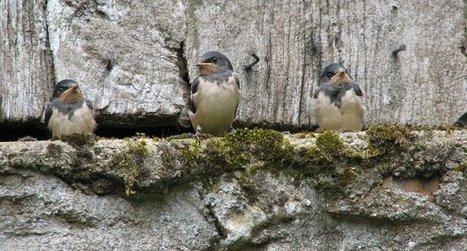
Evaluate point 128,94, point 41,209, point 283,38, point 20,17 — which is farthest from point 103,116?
point 41,209

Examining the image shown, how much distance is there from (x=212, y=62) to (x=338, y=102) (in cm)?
74

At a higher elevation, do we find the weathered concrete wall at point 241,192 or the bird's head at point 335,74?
the bird's head at point 335,74

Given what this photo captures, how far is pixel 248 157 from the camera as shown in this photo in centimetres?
481

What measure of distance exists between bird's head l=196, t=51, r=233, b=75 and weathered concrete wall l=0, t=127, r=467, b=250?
1217mm

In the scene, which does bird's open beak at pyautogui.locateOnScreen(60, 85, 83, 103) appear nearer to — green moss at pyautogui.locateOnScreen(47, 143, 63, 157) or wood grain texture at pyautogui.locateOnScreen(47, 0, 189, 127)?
wood grain texture at pyautogui.locateOnScreen(47, 0, 189, 127)

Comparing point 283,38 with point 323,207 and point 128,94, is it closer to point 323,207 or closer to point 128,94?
point 128,94

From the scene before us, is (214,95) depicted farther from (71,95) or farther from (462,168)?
(462,168)

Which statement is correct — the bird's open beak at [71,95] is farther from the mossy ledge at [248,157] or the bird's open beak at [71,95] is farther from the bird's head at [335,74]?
the bird's head at [335,74]

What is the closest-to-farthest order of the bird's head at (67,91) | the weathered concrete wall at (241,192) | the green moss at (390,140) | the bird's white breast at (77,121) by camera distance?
the weathered concrete wall at (241,192) → the green moss at (390,140) → the bird's head at (67,91) → the bird's white breast at (77,121)

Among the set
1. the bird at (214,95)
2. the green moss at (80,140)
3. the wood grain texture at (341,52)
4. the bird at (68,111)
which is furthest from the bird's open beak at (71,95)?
the green moss at (80,140)

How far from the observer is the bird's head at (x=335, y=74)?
6.06m

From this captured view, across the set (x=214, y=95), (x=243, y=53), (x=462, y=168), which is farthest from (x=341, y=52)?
(x=462, y=168)

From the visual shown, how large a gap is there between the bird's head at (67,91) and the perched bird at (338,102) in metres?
1.29

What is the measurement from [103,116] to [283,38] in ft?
3.60
